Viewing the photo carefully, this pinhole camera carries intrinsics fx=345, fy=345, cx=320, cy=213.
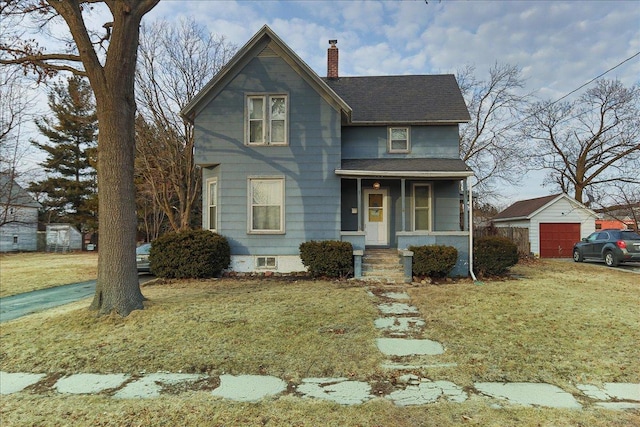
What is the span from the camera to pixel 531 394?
3451 mm

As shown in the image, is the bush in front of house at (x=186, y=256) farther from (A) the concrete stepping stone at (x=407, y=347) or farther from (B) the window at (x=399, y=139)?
(B) the window at (x=399, y=139)

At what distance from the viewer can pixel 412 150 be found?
42.1 feet

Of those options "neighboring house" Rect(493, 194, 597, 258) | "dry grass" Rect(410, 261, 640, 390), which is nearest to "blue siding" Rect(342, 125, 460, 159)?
"dry grass" Rect(410, 261, 640, 390)

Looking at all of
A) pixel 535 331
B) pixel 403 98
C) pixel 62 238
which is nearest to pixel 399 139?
pixel 403 98

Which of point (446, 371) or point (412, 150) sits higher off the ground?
point (412, 150)

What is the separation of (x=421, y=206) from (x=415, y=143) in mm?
2357

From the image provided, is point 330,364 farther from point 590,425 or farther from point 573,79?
point 573,79

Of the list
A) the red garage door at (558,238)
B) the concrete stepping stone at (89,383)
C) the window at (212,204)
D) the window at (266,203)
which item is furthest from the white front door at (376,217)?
the red garage door at (558,238)

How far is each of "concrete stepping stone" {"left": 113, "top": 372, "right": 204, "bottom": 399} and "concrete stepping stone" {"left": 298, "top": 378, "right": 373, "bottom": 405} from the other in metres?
1.30

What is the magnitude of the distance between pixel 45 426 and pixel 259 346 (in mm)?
2333

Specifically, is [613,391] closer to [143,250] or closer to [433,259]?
[433,259]

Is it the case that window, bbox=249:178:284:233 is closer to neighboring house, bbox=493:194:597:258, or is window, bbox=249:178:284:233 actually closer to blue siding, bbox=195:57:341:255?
blue siding, bbox=195:57:341:255

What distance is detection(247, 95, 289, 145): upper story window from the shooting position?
37.0 feet

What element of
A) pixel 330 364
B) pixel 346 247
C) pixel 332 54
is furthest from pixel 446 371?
pixel 332 54
